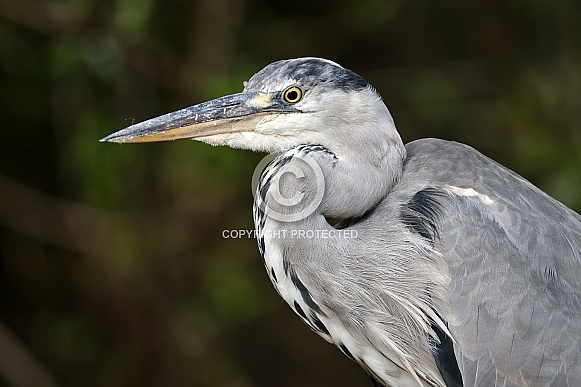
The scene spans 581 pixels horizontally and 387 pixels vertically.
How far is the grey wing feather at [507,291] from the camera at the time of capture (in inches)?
80.5

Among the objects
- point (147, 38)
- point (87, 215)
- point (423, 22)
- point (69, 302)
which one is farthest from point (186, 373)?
point (423, 22)

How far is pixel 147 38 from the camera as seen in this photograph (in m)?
3.84

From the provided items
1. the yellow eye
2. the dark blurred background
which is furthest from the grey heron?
the dark blurred background

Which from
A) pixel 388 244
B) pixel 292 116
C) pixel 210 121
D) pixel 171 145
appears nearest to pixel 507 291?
pixel 388 244

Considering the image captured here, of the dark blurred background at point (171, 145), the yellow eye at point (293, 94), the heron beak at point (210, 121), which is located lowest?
the dark blurred background at point (171, 145)

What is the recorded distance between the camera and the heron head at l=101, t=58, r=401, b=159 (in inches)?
84.4

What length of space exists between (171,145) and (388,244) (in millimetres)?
2083

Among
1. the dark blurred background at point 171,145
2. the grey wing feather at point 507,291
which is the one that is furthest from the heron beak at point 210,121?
the dark blurred background at point 171,145

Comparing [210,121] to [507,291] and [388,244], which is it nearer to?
[388,244]

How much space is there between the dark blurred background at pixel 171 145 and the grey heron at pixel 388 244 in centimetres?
141

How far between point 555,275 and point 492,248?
21cm

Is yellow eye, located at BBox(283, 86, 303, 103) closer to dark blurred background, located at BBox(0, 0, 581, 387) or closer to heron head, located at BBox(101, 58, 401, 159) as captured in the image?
heron head, located at BBox(101, 58, 401, 159)

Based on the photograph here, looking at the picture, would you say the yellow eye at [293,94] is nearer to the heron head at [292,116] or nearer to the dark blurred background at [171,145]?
the heron head at [292,116]

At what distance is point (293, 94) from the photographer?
2.15 m
